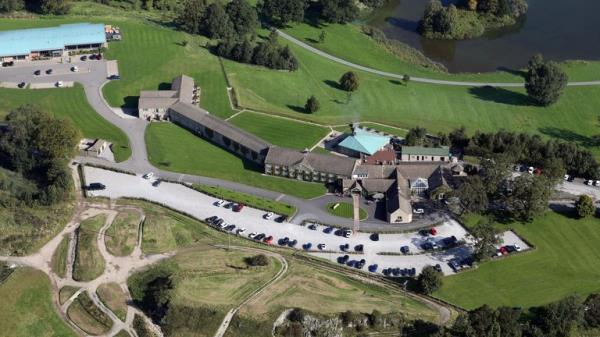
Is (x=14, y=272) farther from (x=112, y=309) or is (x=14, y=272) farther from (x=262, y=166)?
(x=262, y=166)

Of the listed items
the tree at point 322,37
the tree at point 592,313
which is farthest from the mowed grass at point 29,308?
the tree at point 322,37

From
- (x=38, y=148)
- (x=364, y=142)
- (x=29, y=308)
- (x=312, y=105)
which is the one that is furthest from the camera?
(x=312, y=105)

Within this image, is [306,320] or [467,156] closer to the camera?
[306,320]

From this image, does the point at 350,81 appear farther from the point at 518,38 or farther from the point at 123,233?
the point at 123,233

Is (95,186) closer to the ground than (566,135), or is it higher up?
closer to the ground

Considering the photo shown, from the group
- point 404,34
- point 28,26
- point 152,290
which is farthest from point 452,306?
point 28,26

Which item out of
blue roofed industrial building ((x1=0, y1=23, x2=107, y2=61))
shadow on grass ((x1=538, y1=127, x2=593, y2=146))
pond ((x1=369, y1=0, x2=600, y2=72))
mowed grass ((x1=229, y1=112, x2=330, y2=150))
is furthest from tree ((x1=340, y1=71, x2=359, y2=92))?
blue roofed industrial building ((x1=0, y1=23, x2=107, y2=61))

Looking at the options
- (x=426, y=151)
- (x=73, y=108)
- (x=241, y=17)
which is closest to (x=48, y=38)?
(x=73, y=108)
